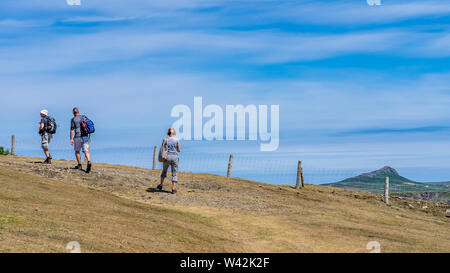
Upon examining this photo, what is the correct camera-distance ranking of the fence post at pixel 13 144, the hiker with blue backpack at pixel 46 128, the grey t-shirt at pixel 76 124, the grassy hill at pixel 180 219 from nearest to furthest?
the grassy hill at pixel 180 219
the grey t-shirt at pixel 76 124
the hiker with blue backpack at pixel 46 128
the fence post at pixel 13 144

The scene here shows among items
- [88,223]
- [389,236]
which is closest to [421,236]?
[389,236]

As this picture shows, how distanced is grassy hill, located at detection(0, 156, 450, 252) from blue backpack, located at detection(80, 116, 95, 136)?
2178 millimetres

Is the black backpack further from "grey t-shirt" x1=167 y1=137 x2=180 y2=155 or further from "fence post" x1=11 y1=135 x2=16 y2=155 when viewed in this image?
"fence post" x1=11 y1=135 x2=16 y2=155

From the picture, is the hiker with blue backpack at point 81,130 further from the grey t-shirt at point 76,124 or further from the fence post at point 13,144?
the fence post at point 13,144

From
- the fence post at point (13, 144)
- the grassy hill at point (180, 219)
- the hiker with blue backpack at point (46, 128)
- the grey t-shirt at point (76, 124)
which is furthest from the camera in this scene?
the fence post at point (13, 144)

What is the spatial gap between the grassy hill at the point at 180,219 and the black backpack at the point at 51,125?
5.63 feet

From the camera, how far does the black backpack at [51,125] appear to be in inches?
1034

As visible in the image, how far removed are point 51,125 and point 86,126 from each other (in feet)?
9.16

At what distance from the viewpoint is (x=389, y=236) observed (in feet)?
64.0

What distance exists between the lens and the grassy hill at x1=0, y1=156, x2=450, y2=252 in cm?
1452

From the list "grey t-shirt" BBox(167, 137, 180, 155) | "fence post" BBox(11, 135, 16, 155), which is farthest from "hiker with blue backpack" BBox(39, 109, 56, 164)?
"fence post" BBox(11, 135, 16, 155)

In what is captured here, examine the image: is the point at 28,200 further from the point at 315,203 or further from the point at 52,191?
the point at 315,203

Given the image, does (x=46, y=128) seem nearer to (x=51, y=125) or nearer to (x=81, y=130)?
(x=51, y=125)

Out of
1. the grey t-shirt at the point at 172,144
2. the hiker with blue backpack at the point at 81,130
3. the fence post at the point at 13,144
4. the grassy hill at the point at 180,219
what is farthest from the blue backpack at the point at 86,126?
the fence post at the point at 13,144
